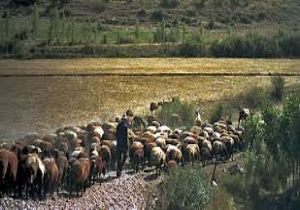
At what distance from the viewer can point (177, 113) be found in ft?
103

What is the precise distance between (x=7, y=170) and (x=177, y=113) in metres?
13.5

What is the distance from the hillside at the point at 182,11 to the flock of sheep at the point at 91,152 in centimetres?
3483

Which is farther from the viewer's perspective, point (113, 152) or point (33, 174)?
point (113, 152)

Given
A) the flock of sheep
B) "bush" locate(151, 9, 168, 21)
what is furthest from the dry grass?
the flock of sheep

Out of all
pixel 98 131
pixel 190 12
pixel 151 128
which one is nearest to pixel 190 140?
pixel 151 128

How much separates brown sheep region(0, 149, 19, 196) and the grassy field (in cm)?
760

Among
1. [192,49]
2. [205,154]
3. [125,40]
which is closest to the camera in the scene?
[205,154]

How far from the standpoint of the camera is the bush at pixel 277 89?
3897 centimetres

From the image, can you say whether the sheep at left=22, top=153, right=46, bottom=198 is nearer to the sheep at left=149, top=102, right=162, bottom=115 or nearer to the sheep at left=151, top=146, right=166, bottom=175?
the sheep at left=151, top=146, right=166, bottom=175

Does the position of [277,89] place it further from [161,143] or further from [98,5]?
[98,5]

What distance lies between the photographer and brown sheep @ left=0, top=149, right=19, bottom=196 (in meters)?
18.5

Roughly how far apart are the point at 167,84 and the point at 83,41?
11899mm

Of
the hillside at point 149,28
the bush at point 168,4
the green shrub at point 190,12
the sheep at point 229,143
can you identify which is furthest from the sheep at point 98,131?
the bush at point 168,4

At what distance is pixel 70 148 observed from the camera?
76.0 ft
